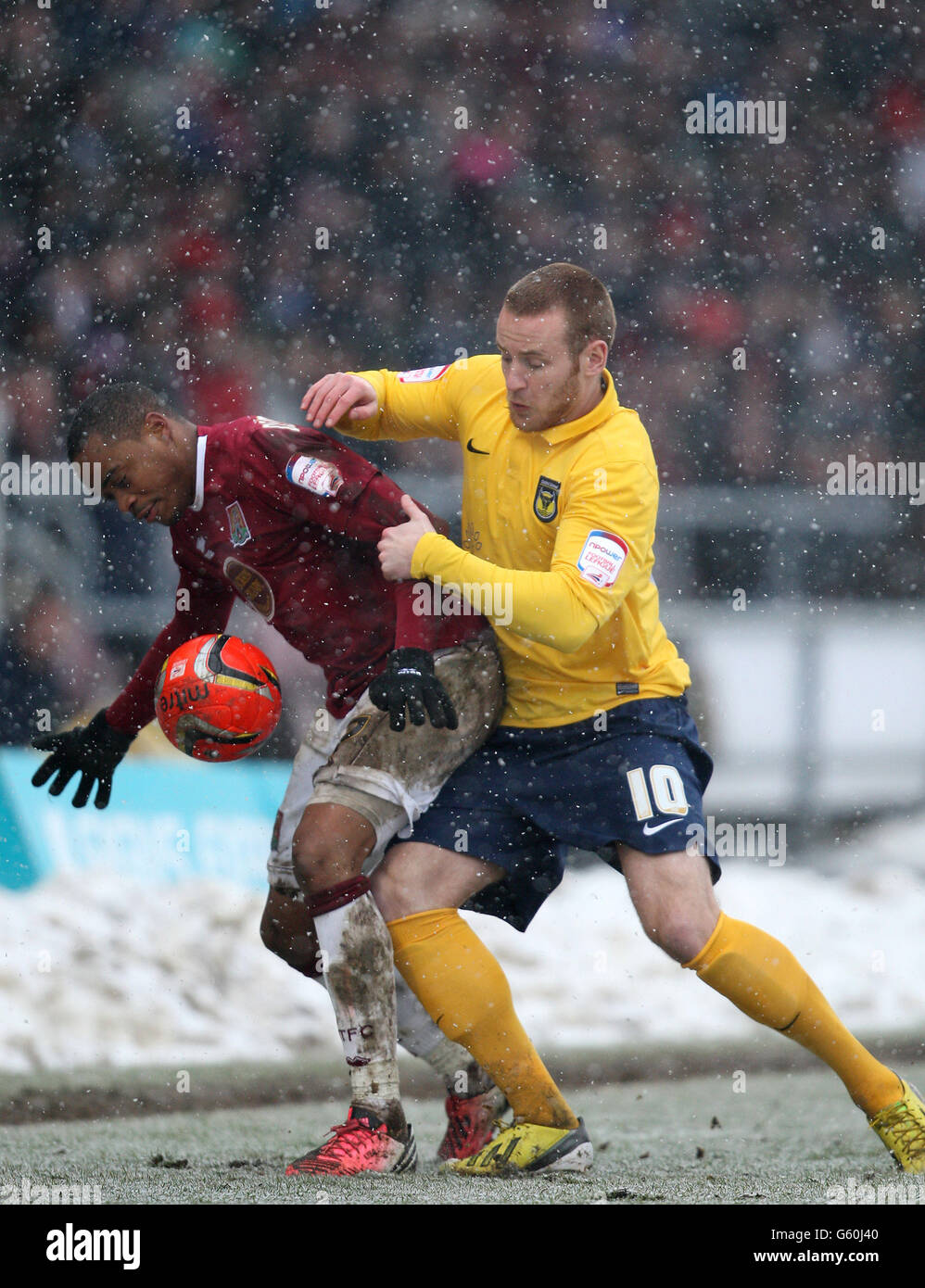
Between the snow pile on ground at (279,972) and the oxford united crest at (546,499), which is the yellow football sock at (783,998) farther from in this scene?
the snow pile on ground at (279,972)

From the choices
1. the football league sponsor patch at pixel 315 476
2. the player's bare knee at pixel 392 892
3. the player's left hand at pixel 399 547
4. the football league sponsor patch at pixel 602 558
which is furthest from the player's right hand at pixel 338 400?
the player's bare knee at pixel 392 892

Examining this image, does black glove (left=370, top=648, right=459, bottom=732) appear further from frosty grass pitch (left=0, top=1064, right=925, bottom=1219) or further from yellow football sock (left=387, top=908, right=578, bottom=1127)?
frosty grass pitch (left=0, top=1064, right=925, bottom=1219)

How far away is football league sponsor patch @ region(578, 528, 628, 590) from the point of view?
2.81 metres

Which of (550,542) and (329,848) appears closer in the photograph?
(329,848)

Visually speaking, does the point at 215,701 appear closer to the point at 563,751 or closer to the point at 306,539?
the point at 306,539

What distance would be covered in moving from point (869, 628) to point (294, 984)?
101 inches

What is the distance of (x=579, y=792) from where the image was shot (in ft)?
9.86

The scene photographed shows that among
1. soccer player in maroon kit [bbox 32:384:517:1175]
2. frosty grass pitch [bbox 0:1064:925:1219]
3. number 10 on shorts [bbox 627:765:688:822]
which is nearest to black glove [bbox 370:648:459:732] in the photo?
soccer player in maroon kit [bbox 32:384:517:1175]

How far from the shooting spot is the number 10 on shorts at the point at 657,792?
9.62 ft

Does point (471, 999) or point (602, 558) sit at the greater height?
point (602, 558)

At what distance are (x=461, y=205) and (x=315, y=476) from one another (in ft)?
16.8

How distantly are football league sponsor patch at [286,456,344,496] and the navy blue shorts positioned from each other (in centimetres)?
59

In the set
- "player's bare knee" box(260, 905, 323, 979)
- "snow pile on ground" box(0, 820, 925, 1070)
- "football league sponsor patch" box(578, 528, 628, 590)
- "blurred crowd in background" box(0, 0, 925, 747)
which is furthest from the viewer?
"blurred crowd in background" box(0, 0, 925, 747)

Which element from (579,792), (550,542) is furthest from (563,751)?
(550,542)
